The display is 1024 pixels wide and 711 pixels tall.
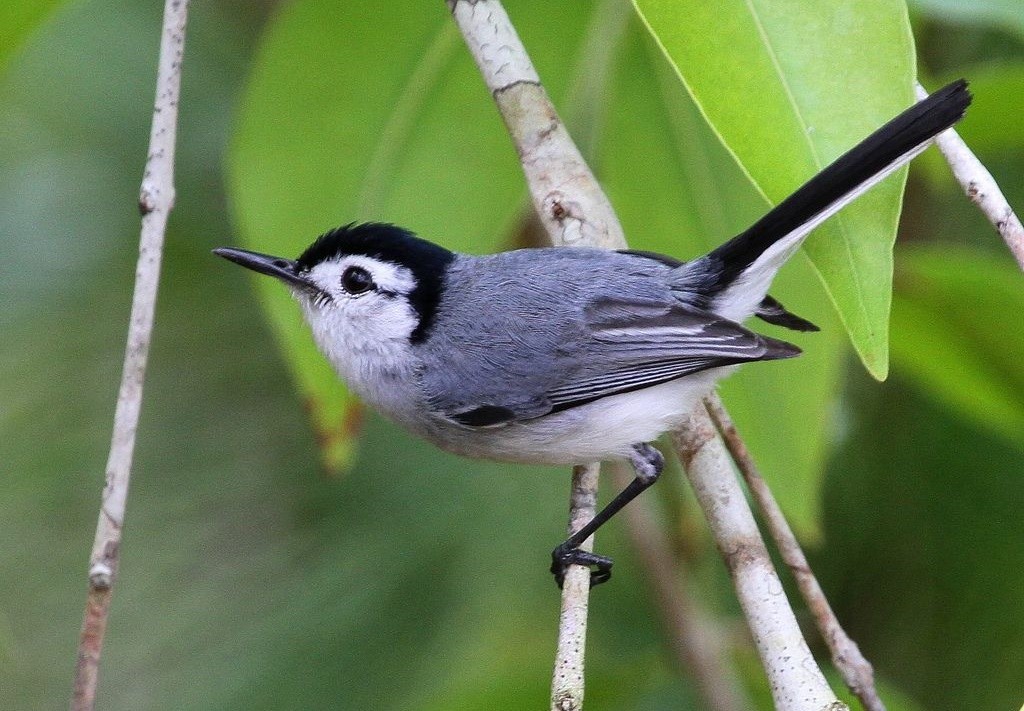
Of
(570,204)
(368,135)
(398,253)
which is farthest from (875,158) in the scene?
(368,135)

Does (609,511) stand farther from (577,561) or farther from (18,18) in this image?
→ (18,18)

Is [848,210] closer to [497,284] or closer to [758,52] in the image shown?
[758,52]

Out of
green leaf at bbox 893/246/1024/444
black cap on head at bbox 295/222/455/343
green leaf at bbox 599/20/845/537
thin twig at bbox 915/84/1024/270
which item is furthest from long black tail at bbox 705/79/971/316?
green leaf at bbox 893/246/1024/444

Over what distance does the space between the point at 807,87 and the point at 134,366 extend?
41.6 inches

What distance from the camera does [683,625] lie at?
8.65ft

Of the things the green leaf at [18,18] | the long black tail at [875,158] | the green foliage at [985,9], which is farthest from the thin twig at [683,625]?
the green leaf at [18,18]

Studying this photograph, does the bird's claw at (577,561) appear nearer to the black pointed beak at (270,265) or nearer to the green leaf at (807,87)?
the green leaf at (807,87)

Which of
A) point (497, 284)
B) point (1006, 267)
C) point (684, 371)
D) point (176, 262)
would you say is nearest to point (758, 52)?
point (684, 371)

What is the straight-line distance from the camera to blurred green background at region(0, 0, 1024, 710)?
2.55 m

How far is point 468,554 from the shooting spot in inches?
119

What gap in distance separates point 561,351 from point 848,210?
670 mm

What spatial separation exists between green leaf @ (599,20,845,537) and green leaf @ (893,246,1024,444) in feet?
0.88

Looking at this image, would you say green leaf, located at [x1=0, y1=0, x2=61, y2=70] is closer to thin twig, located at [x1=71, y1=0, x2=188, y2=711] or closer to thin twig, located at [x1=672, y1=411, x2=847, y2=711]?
thin twig, located at [x1=71, y1=0, x2=188, y2=711]

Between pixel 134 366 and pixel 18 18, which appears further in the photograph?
pixel 18 18
